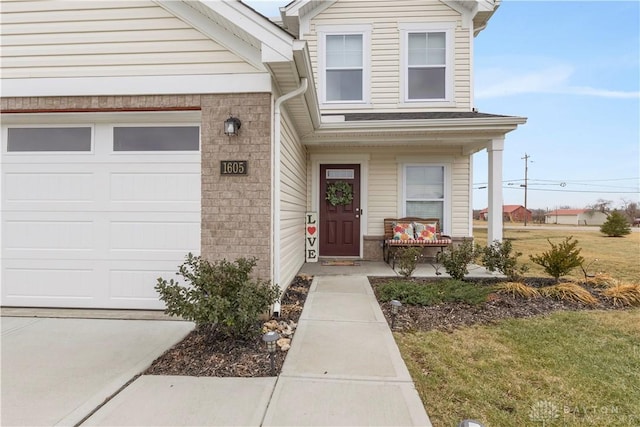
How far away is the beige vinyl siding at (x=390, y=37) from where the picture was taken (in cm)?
750

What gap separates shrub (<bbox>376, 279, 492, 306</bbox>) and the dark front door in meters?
2.60

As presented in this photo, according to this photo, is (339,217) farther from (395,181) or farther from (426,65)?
(426,65)

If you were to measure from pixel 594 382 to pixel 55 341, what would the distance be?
187 inches

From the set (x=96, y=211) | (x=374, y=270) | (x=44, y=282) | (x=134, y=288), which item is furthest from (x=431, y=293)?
(x=44, y=282)

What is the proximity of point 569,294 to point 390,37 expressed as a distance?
6291 mm

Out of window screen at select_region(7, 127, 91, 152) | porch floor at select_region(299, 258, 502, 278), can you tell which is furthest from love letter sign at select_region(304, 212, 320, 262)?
window screen at select_region(7, 127, 91, 152)

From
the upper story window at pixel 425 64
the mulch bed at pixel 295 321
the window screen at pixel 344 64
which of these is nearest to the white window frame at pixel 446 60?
the upper story window at pixel 425 64

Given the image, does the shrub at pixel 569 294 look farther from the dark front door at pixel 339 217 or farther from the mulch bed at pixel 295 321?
the dark front door at pixel 339 217

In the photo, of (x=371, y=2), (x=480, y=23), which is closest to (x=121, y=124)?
(x=371, y=2)

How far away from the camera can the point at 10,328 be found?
3.46 m

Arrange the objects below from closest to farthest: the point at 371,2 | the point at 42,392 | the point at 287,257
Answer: the point at 42,392 → the point at 287,257 → the point at 371,2

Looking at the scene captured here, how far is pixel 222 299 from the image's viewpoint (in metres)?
2.81

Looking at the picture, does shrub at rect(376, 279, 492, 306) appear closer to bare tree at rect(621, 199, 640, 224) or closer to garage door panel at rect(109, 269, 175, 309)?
garage door panel at rect(109, 269, 175, 309)

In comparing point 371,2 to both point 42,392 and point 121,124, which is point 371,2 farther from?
point 42,392
